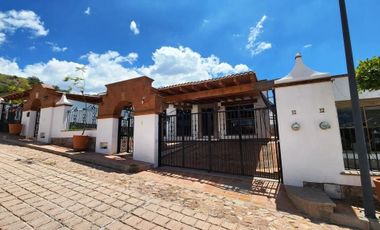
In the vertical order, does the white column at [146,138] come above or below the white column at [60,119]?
below

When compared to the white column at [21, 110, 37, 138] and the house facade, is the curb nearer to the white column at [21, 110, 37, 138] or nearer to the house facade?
the house facade

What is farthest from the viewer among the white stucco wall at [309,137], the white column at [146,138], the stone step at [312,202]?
the white column at [146,138]

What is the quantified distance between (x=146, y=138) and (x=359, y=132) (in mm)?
6072

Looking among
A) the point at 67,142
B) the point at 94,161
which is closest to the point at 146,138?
the point at 94,161

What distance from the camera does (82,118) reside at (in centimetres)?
967

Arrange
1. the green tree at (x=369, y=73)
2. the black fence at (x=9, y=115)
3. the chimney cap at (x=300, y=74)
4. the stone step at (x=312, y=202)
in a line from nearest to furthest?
the stone step at (x=312, y=202), the green tree at (x=369, y=73), the chimney cap at (x=300, y=74), the black fence at (x=9, y=115)

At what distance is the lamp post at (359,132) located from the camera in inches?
127

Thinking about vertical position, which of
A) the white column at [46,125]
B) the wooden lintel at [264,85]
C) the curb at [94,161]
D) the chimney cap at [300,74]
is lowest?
Answer: the curb at [94,161]

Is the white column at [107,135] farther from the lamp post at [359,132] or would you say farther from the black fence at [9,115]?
the black fence at [9,115]

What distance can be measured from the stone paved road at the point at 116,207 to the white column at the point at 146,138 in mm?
1820

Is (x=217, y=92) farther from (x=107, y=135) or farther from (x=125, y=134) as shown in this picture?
(x=107, y=135)

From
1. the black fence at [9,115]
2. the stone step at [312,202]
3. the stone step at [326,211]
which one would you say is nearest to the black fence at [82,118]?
the black fence at [9,115]

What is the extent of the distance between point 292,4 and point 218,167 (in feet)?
18.3

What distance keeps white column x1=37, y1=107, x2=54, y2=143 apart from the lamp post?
486 inches
